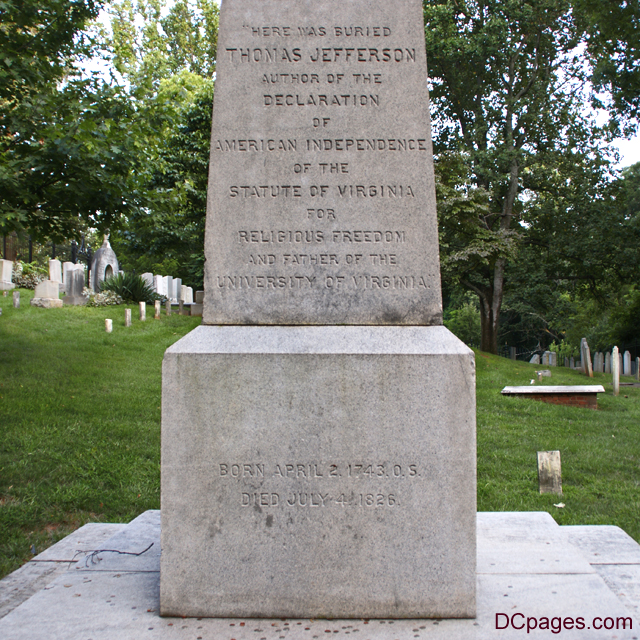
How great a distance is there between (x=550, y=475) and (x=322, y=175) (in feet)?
15.2

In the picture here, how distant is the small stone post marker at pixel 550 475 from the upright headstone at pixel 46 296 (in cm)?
1620

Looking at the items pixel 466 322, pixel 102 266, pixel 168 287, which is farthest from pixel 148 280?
pixel 466 322

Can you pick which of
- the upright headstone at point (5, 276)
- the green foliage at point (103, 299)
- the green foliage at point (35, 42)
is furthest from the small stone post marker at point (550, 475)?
the upright headstone at point (5, 276)

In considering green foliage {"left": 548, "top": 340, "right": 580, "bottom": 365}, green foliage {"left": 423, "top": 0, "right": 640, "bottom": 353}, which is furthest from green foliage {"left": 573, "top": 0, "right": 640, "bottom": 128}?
green foliage {"left": 548, "top": 340, "right": 580, "bottom": 365}

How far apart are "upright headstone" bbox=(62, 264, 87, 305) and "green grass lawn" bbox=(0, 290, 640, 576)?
14.6 ft

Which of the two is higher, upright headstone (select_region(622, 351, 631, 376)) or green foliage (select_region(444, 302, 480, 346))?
green foliage (select_region(444, 302, 480, 346))

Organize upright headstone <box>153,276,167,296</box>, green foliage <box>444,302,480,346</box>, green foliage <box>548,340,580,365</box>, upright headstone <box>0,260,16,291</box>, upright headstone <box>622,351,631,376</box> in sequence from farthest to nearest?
green foliage <box>444,302,480,346</box>
green foliage <box>548,340,580,365</box>
upright headstone <box>622,351,631,376</box>
upright headstone <box>153,276,167,296</box>
upright headstone <box>0,260,16,291</box>

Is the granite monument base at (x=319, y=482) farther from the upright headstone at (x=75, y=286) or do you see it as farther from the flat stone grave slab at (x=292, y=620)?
the upright headstone at (x=75, y=286)

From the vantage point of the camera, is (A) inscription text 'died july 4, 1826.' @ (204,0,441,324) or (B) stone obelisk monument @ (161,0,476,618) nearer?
(B) stone obelisk monument @ (161,0,476,618)

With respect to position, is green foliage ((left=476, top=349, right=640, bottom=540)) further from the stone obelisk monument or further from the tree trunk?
the tree trunk

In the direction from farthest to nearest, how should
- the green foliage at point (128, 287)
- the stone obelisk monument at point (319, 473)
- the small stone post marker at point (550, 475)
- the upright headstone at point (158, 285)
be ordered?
the upright headstone at point (158, 285) < the green foliage at point (128, 287) < the small stone post marker at point (550, 475) < the stone obelisk monument at point (319, 473)

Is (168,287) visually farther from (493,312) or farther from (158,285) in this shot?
(493,312)

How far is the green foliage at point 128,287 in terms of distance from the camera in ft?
69.1

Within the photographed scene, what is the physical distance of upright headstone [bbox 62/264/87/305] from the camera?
1992 cm
